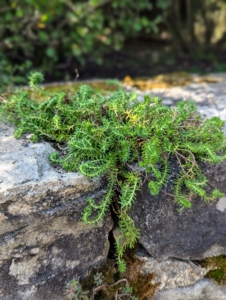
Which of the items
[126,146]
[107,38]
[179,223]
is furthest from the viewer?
[107,38]

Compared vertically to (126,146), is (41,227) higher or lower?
lower

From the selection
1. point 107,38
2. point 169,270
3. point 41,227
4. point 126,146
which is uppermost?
point 107,38

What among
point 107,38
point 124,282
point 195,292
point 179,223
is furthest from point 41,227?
point 107,38

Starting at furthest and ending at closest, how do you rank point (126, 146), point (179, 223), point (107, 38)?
point (107, 38)
point (179, 223)
point (126, 146)

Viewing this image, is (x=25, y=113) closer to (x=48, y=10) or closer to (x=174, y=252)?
(x=174, y=252)

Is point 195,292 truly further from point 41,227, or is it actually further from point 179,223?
point 41,227

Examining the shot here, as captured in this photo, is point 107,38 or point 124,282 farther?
point 107,38

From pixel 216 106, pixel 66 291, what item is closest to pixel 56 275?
pixel 66 291

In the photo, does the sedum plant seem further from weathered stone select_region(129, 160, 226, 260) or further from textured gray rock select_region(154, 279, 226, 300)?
textured gray rock select_region(154, 279, 226, 300)
